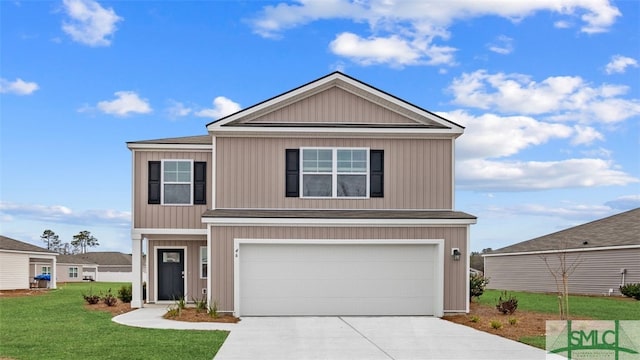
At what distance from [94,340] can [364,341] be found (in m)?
5.35

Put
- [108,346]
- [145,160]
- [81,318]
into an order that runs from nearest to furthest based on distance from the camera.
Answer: [108,346] < [81,318] < [145,160]

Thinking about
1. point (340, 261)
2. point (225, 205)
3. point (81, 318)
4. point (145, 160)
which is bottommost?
point (81, 318)

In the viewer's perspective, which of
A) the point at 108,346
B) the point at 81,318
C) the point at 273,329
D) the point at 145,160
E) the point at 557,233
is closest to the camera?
the point at 108,346

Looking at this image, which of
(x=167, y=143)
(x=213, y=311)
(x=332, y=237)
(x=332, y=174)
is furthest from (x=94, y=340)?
(x=167, y=143)

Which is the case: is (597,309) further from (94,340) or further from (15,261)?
(15,261)

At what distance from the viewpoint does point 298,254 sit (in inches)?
731

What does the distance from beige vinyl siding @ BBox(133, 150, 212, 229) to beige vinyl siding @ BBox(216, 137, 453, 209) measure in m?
1.79

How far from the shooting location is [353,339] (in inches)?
540

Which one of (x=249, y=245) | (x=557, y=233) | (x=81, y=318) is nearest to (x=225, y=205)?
(x=249, y=245)

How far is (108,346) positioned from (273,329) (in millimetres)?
3996

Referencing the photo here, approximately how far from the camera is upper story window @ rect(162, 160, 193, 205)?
69.2 ft

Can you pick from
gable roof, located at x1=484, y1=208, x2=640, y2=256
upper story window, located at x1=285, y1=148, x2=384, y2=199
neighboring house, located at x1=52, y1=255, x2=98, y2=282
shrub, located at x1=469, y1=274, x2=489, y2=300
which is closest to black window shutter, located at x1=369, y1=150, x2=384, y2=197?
upper story window, located at x1=285, y1=148, x2=384, y2=199

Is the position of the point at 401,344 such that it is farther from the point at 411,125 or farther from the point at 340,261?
the point at 411,125

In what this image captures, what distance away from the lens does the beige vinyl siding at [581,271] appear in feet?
93.5
